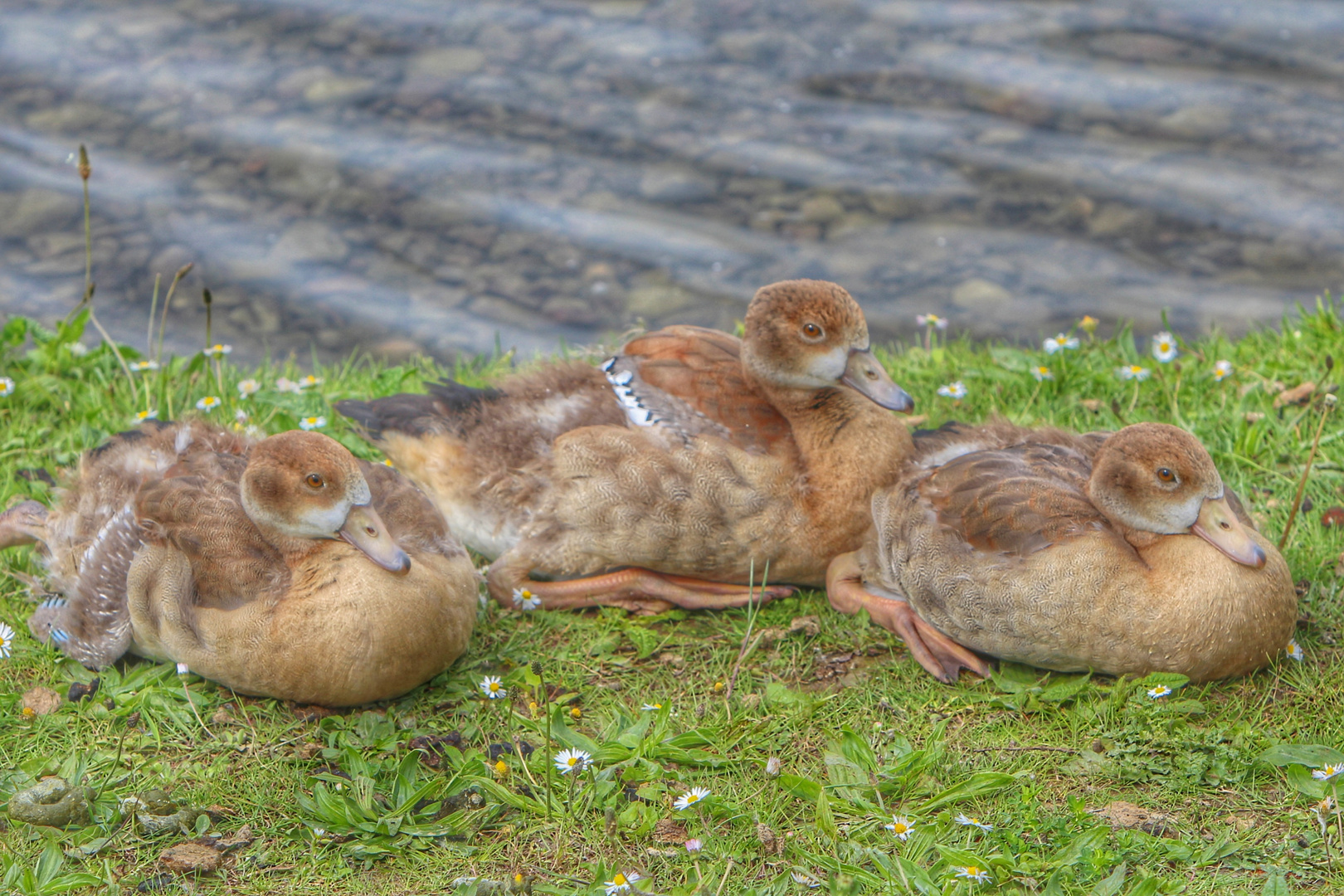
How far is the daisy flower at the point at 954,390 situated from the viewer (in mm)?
5809

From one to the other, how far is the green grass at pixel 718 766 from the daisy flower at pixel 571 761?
5 cm

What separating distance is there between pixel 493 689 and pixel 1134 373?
326 centimetres

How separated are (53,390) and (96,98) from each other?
4.01 meters

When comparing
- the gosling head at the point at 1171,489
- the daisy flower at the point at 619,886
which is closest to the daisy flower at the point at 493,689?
the daisy flower at the point at 619,886

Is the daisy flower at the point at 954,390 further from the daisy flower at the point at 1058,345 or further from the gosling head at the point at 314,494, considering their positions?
the gosling head at the point at 314,494

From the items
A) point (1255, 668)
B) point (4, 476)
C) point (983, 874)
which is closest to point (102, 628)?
point (4, 476)

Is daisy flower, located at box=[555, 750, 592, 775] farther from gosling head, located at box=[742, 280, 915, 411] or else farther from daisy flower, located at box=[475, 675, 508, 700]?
gosling head, located at box=[742, 280, 915, 411]

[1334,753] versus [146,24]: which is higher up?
[146,24]

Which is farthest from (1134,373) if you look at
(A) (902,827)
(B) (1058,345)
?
(A) (902,827)

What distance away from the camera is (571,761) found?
4.12 m

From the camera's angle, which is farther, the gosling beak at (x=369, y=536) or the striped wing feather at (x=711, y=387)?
the striped wing feather at (x=711, y=387)

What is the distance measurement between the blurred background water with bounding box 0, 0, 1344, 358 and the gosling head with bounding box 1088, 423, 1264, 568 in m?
3.35

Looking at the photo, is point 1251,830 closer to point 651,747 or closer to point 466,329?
point 651,747

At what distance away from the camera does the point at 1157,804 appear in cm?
400
